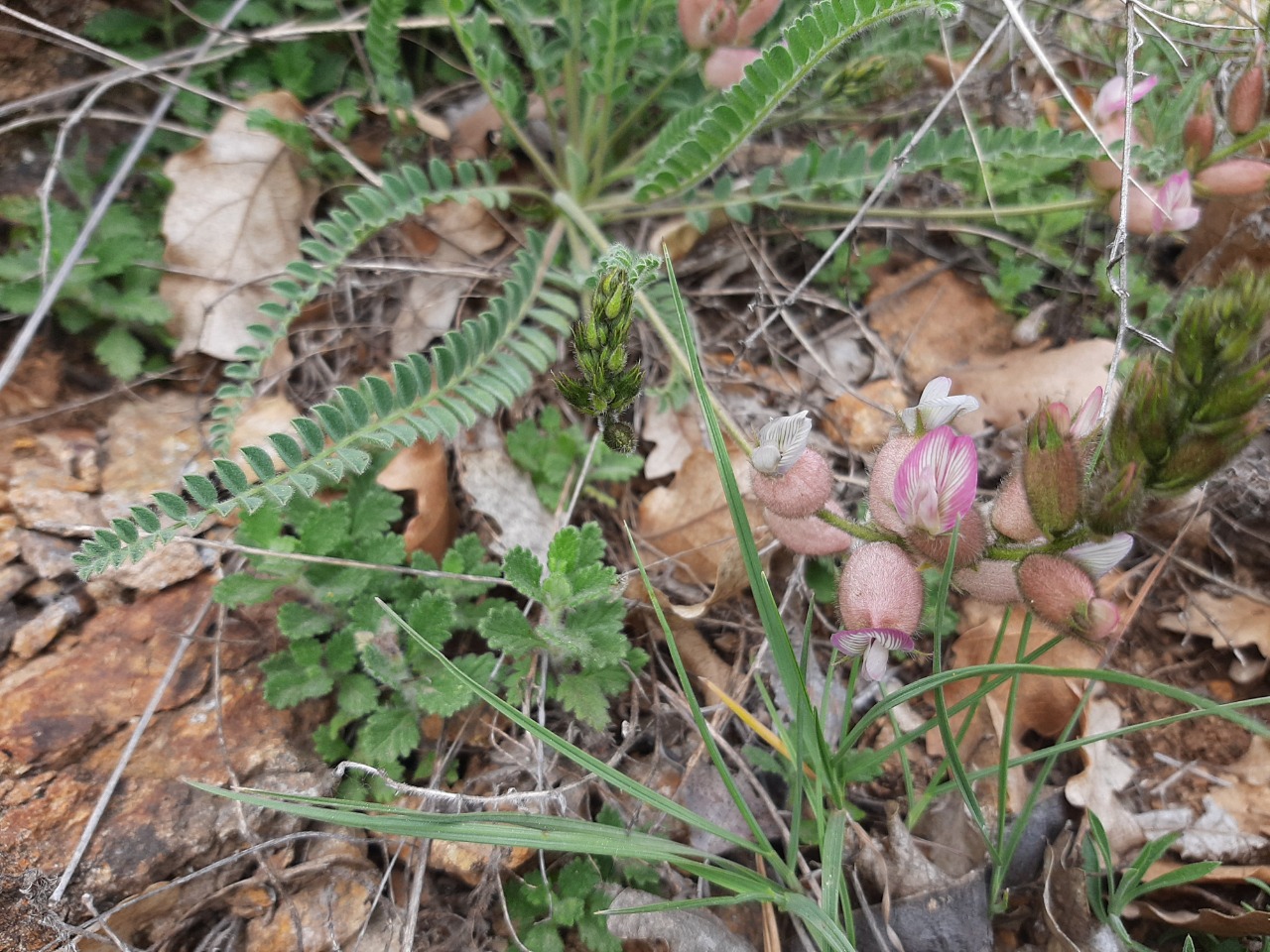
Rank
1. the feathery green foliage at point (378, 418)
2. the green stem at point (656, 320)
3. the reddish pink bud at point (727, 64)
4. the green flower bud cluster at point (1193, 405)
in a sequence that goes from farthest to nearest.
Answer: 1. the reddish pink bud at point (727, 64)
2. the green stem at point (656, 320)
3. the feathery green foliage at point (378, 418)
4. the green flower bud cluster at point (1193, 405)

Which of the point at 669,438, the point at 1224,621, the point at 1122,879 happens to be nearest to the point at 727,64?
the point at 669,438

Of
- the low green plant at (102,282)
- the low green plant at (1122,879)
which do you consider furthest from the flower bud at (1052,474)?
the low green plant at (102,282)

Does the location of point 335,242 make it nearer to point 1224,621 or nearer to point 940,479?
point 940,479

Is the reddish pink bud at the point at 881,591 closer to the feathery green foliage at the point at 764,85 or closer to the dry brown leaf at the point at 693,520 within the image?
the dry brown leaf at the point at 693,520

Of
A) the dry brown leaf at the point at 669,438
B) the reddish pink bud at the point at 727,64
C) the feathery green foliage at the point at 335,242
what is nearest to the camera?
the feathery green foliage at the point at 335,242

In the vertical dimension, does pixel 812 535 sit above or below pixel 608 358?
below

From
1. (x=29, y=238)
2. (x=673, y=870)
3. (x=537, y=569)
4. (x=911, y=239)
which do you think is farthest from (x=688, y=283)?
(x=29, y=238)

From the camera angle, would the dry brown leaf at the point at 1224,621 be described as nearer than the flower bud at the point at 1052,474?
No

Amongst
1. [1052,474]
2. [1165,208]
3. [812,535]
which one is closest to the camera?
[1052,474]
